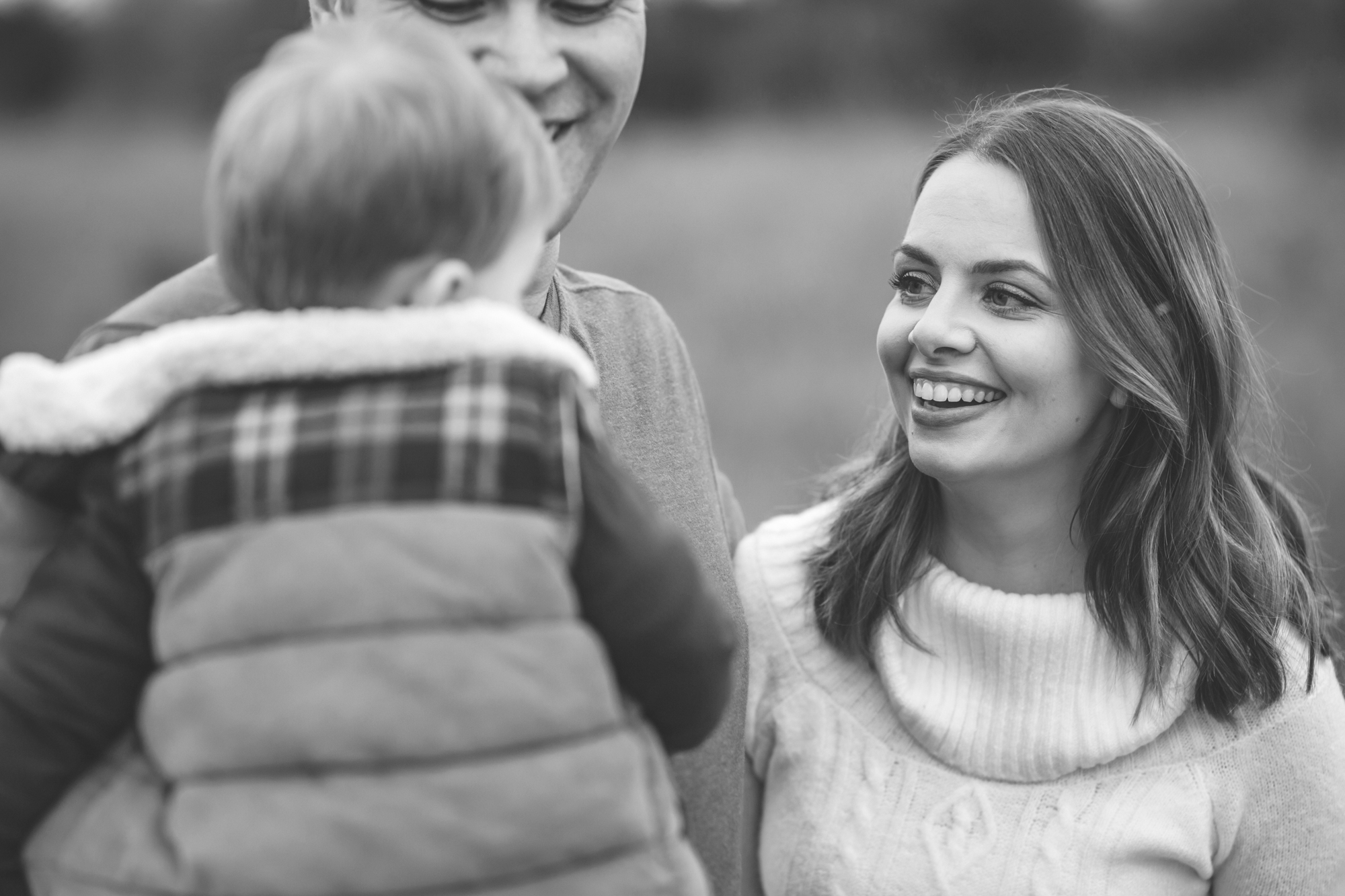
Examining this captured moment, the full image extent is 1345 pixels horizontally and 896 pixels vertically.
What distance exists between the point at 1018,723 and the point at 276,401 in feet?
4.39

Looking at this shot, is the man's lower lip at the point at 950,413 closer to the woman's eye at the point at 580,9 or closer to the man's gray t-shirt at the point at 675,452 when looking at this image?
the man's gray t-shirt at the point at 675,452

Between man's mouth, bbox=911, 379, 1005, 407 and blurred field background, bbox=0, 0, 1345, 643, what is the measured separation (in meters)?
3.93

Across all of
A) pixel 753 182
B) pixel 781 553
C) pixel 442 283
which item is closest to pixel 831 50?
pixel 753 182

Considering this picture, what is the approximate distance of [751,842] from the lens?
7.77ft

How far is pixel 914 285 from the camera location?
2287 mm

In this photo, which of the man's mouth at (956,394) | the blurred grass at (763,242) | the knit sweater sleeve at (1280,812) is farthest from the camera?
the blurred grass at (763,242)

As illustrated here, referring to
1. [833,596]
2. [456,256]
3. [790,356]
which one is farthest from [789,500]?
[456,256]

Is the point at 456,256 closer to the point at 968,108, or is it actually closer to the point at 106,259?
the point at 968,108

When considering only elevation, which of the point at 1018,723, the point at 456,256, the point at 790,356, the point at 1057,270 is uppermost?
the point at 456,256

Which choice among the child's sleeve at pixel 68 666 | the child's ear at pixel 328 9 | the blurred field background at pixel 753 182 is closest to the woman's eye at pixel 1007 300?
the child's ear at pixel 328 9

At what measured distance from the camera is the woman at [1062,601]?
209 centimetres

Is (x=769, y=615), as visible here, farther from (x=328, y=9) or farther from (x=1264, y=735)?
(x=328, y=9)

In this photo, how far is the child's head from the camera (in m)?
1.22

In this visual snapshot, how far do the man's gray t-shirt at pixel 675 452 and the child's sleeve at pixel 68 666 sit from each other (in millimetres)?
760
